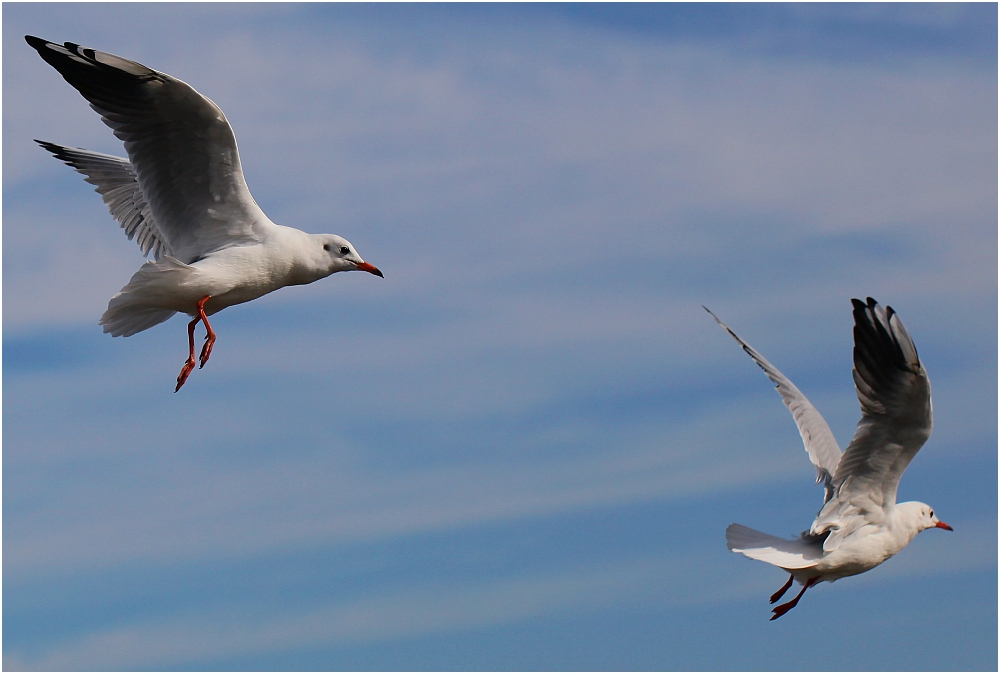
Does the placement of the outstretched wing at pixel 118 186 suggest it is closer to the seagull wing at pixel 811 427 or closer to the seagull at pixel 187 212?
the seagull at pixel 187 212

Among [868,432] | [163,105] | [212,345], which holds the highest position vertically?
[163,105]

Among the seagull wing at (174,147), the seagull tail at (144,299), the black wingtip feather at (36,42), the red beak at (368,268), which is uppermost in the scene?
the black wingtip feather at (36,42)

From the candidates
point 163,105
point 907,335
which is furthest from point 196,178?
point 907,335

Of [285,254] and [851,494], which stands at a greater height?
[285,254]

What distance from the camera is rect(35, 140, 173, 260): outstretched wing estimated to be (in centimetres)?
1111

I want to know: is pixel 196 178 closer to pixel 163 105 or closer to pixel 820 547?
pixel 163 105

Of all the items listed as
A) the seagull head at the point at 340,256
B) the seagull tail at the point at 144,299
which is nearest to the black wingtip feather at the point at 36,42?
the seagull tail at the point at 144,299

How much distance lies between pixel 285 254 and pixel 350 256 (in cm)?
70

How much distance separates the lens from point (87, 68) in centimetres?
861

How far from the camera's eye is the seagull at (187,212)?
8578 millimetres

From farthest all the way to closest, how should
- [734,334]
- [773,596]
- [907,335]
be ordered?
[734,334] < [773,596] < [907,335]

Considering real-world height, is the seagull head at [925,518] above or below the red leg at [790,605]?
above

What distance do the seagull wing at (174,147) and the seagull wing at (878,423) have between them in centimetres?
430

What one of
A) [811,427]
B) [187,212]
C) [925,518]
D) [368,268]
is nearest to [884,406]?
[925,518]
